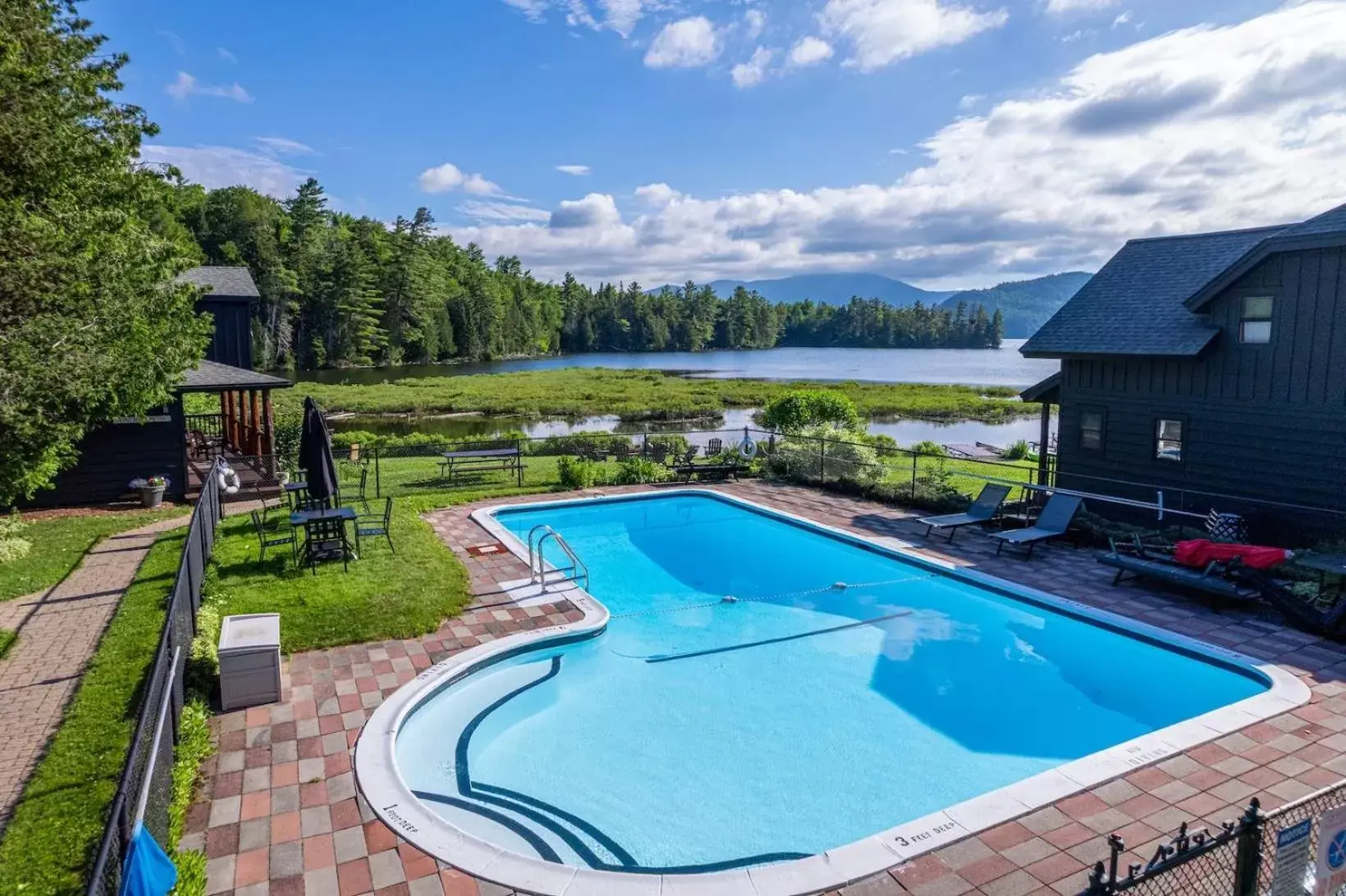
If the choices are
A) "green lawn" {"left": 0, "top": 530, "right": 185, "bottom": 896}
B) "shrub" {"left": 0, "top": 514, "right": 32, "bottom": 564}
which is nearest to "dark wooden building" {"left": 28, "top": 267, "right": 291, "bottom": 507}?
"shrub" {"left": 0, "top": 514, "right": 32, "bottom": 564}

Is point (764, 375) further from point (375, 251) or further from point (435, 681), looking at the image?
point (435, 681)

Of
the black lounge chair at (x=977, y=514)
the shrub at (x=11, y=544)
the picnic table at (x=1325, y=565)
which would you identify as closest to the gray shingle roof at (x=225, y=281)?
the shrub at (x=11, y=544)

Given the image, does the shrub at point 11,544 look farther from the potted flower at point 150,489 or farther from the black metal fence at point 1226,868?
the black metal fence at point 1226,868

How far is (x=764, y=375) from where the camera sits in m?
71.8

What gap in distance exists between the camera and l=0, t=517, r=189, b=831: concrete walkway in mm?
5648

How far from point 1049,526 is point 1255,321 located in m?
4.53

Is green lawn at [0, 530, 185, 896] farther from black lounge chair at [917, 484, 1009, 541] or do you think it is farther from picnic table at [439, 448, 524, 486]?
black lounge chair at [917, 484, 1009, 541]

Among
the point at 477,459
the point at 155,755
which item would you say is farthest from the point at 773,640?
the point at 477,459

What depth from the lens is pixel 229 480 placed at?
14477mm

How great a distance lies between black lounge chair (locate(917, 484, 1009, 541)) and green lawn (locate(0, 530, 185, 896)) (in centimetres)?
994

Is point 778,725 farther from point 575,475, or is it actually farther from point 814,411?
point 814,411

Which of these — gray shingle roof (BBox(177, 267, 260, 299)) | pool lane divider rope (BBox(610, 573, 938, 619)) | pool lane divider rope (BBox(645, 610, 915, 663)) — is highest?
gray shingle roof (BBox(177, 267, 260, 299))

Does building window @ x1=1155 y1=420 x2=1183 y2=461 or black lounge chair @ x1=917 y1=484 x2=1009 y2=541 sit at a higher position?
building window @ x1=1155 y1=420 x2=1183 y2=461

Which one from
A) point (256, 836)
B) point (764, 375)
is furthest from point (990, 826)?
point (764, 375)
